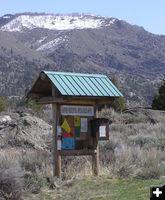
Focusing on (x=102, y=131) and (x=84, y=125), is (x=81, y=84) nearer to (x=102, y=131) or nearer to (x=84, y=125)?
(x=84, y=125)

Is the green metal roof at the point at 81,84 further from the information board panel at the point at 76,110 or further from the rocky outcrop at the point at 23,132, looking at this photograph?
the rocky outcrop at the point at 23,132

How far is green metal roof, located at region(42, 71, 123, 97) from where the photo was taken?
14281mm

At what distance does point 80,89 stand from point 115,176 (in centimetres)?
231

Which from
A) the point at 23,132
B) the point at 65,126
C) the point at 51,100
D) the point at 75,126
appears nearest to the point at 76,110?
the point at 75,126

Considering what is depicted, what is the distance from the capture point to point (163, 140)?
23484 millimetres

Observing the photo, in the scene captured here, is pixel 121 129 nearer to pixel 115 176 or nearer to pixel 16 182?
pixel 115 176

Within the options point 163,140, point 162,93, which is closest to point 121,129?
point 163,140

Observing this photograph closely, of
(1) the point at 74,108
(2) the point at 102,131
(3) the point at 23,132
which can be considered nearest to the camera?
(1) the point at 74,108

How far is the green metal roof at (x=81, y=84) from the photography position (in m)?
14.3

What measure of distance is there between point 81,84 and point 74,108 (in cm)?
63

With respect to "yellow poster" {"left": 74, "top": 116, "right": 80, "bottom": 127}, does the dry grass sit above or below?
below

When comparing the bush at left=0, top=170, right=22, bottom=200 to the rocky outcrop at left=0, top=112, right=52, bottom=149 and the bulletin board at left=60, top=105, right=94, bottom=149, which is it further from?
the rocky outcrop at left=0, top=112, right=52, bottom=149

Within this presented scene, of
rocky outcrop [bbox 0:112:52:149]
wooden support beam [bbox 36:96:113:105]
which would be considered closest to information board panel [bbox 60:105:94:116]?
wooden support beam [bbox 36:96:113:105]

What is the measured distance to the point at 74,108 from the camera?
1477cm
